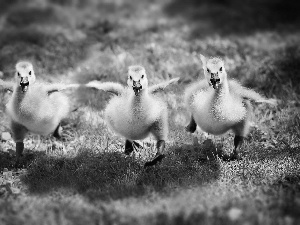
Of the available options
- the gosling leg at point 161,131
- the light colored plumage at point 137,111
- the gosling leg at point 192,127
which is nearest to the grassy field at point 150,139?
the gosling leg at point 192,127

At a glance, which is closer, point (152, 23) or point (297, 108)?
point (297, 108)

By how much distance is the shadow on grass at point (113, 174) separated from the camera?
18.1 ft

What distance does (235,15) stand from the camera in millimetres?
14047

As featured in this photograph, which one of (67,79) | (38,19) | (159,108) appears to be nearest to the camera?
(159,108)

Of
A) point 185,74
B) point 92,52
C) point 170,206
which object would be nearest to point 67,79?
point 92,52

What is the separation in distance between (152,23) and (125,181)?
7.74 meters

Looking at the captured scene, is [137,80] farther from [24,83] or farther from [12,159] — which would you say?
[12,159]

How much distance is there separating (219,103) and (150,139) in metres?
1.70

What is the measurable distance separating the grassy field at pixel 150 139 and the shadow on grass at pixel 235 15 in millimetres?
65

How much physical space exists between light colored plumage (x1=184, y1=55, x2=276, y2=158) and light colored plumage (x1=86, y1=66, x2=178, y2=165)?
0.57m

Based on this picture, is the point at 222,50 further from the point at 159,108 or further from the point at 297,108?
the point at 159,108

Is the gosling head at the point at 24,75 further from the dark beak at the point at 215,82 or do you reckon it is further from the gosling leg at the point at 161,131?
the dark beak at the point at 215,82

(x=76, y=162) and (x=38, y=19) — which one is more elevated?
(x=38, y=19)

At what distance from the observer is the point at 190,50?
34.1 feet
